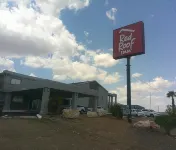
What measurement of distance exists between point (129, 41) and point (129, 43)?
0.86ft

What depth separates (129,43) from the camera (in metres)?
31.8

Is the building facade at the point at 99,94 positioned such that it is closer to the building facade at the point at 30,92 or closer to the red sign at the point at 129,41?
the building facade at the point at 30,92

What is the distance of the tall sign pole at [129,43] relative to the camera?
30.7 metres

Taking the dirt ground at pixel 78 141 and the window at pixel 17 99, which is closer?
the dirt ground at pixel 78 141

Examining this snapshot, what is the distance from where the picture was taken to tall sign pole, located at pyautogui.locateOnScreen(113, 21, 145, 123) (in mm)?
30678

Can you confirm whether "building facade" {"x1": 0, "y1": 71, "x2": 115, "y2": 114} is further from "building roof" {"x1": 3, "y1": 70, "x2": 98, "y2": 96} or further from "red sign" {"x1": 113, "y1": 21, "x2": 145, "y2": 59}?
"red sign" {"x1": 113, "y1": 21, "x2": 145, "y2": 59}

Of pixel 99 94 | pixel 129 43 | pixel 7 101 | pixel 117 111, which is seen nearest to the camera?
pixel 129 43

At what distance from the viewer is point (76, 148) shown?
14219 mm

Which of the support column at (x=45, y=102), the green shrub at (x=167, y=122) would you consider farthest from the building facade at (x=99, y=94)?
the green shrub at (x=167, y=122)

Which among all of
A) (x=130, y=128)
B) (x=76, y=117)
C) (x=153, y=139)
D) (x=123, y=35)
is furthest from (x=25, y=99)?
(x=153, y=139)

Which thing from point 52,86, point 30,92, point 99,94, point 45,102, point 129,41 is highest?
point 129,41

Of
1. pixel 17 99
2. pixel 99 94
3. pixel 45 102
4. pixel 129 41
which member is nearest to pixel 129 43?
pixel 129 41

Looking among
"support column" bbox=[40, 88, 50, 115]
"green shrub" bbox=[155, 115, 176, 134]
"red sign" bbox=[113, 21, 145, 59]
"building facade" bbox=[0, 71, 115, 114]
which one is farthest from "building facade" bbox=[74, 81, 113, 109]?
"green shrub" bbox=[155, 115, 176, 134]

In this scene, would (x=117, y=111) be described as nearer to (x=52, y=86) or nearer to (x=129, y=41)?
(x=52, y=86)
